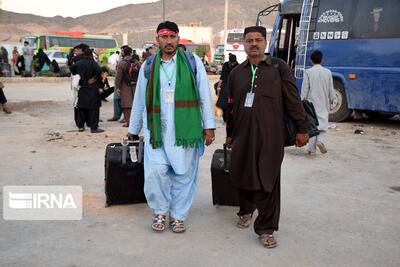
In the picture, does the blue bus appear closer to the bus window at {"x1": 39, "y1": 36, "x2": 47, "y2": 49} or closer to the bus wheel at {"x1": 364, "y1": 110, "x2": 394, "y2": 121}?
the bus wheel at {"x1": 364, "y1": 110, "x2": 394, "y2": 121}

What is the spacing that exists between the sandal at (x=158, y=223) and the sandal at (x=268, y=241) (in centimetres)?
84

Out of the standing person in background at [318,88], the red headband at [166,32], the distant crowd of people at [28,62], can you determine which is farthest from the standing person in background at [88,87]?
the distant crowd of people at [28,62]

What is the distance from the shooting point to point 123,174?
14.9ft

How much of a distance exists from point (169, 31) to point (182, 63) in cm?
28

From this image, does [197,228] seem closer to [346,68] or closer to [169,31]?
[169,31]

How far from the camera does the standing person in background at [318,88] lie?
7.11 meters

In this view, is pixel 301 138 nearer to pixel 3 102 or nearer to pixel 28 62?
pixel 3 102

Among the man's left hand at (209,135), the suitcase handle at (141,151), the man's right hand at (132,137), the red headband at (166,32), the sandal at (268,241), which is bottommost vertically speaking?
the sandal at (268,241)

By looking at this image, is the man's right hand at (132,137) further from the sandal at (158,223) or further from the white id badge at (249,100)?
the white id badge at (249,100)

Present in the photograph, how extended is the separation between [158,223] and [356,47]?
25.3ft

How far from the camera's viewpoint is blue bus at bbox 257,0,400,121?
31.9 ft

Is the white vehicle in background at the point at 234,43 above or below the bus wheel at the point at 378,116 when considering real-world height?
above

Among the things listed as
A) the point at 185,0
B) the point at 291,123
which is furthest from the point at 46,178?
the point at 185,0

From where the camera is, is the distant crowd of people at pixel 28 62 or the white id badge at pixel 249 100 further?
the distant crowd of people at pixel 28 62
